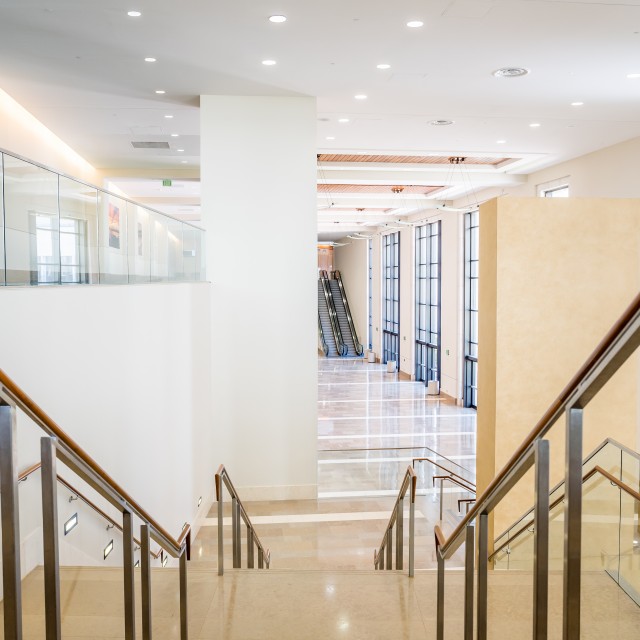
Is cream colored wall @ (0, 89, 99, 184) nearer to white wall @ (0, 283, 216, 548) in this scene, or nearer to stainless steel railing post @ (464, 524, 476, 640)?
white wall @ (0, 283, 216, 548)

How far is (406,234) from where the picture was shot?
29.3 metres

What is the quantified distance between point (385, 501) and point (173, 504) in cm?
425

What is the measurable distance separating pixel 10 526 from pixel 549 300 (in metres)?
8.30

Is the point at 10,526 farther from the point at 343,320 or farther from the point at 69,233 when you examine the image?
the point at 343,320

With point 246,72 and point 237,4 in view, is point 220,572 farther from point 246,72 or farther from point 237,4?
point 246,72

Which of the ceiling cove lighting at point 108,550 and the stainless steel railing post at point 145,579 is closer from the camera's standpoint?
the stainless steel railing post at point 145,579

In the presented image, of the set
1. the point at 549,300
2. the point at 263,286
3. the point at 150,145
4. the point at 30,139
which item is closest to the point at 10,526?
the point at 549,300

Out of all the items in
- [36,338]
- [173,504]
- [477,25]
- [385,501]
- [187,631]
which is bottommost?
[385,501]

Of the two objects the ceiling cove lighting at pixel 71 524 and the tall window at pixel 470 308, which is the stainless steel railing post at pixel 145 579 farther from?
the tall window at pixel 470 308

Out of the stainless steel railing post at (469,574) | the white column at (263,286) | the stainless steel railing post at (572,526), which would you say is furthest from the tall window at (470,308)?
the stainless steel railing post at (572,526)

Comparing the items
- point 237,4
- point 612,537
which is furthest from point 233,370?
point 612,537

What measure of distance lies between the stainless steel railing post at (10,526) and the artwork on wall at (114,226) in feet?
15.4

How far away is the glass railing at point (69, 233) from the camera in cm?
421

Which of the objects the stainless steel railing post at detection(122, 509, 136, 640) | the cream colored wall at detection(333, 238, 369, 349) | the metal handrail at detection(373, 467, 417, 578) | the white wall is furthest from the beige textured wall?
the cream colored wall at detection(333, 238, 369, 349)
